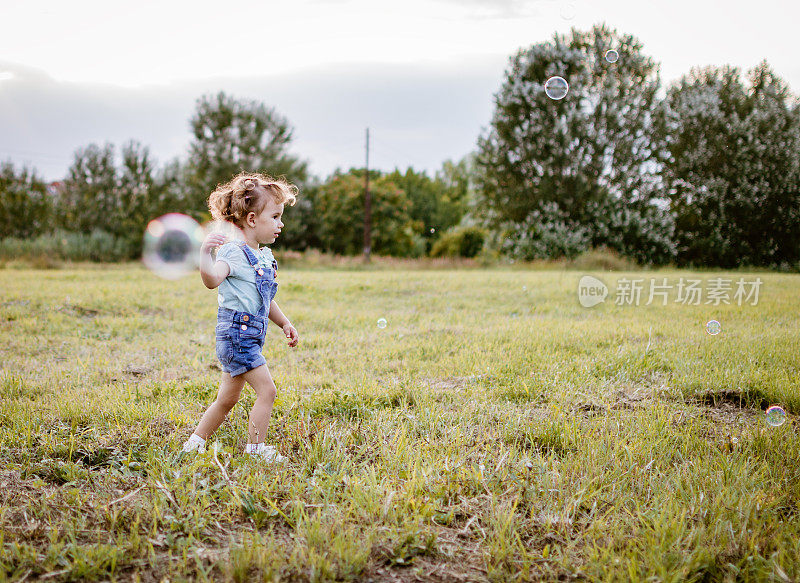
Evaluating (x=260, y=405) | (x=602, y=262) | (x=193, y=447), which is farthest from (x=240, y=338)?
(x=602, y=262)

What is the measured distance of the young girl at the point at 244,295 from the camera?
2.82 metres

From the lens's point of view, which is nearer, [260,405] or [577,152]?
[260,405]

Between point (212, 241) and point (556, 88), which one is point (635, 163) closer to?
point (556, 88)

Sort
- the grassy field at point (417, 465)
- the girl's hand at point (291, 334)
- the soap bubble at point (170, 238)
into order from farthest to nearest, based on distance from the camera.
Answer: the soap bubble at point (170, 238) → the girl's hand at point (291, 334) → the grassy field at point (417, 465)

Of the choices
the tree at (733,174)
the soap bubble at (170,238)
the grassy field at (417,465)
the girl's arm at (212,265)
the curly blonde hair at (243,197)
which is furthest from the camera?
the soap bubble at (170,238)

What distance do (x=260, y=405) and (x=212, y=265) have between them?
0.76 meters

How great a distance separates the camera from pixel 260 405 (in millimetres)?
2834

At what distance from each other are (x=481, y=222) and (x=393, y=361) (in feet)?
76.8

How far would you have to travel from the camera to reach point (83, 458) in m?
2.84

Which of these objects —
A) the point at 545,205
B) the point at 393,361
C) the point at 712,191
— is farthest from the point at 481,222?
the point at 393,361

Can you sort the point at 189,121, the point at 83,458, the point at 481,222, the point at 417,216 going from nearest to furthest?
the point at 83,458 < the point at 481,222 < the point at 189,121 < the point at 417,216

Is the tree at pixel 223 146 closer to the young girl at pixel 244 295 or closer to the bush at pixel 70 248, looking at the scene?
the bush at pixel 70 248

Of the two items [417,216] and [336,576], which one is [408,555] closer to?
[336,576]

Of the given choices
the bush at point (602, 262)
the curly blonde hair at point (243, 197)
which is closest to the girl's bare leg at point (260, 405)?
the curly blonde hair at point (243, 197)
